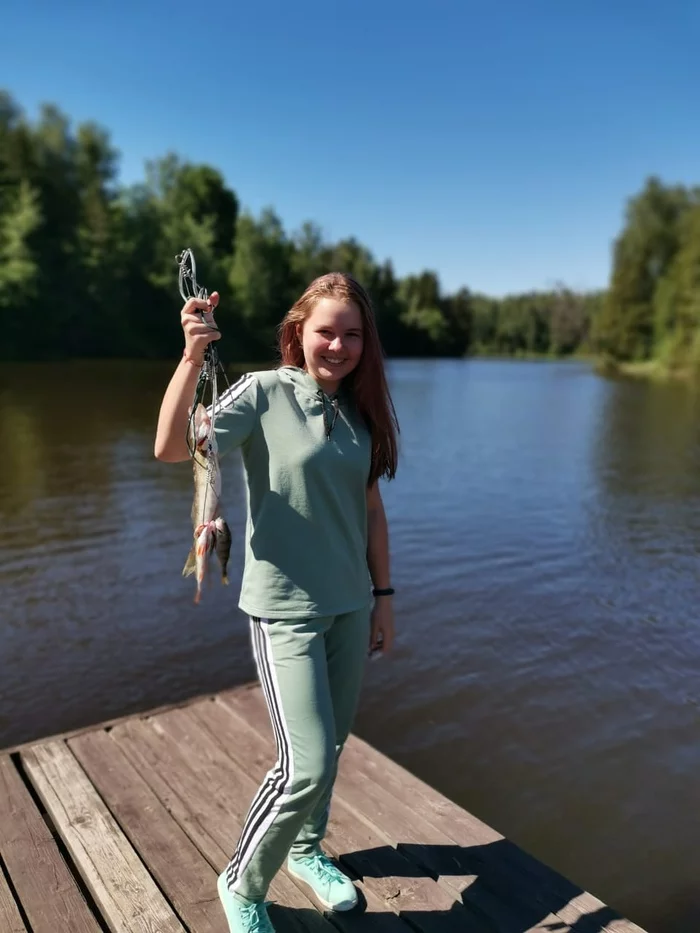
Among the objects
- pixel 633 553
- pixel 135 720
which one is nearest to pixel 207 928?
pixel 135 720

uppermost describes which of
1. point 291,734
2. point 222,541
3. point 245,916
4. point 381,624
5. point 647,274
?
point 647,274

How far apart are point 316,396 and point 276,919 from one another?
82.4 inches

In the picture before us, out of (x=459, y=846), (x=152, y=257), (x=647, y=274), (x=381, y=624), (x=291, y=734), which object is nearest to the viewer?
(x=291, y=734)

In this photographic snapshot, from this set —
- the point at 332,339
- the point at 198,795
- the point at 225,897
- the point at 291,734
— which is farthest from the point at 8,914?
the point at 332,339

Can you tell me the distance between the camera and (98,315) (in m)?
52.0

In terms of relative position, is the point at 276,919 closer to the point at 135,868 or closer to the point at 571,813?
the point at 135,868

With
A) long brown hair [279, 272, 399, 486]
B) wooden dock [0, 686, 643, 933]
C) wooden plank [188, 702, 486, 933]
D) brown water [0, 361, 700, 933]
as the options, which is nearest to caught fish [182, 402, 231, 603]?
long brown hair [279, 272, 399, 486]

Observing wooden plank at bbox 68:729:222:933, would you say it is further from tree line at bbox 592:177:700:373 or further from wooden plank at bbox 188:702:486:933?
tree line at bbox 592:177:700:373

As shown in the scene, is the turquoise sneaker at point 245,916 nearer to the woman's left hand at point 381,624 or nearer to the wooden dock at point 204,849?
the wooden dock at point 204,849

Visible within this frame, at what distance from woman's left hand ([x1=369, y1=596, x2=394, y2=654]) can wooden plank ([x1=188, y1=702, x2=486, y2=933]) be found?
1.03 m

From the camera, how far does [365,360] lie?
2.95 meters

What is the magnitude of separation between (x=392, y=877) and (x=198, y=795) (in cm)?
113

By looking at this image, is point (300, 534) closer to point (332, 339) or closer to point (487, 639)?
point (332, 339)

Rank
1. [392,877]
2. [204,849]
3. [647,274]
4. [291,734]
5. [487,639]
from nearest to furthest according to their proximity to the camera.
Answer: [291,734]
[392,877]
[204,849]
[487,639]
[647,274]
